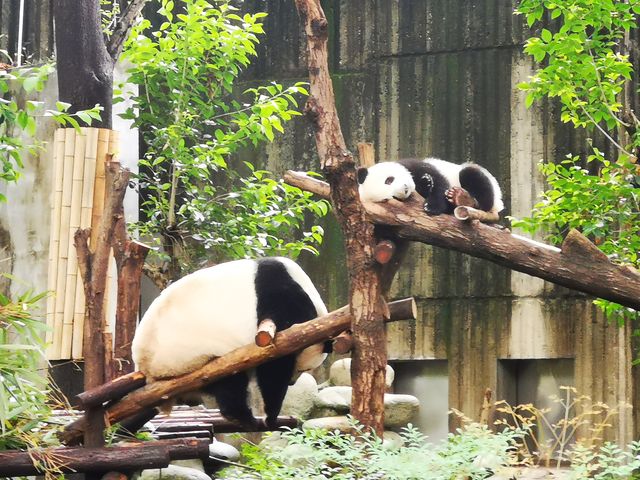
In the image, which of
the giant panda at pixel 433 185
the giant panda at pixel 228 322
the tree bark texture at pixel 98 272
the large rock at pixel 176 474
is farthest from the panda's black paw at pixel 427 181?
the large rock at pixel 176 474

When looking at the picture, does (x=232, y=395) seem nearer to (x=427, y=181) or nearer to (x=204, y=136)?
(x=427, y=181)

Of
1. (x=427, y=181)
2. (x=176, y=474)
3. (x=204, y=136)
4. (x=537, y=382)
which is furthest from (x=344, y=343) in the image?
(x=537, y=382)

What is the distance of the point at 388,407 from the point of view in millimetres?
8492

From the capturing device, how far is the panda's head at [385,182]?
5.64 m

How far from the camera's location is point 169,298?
5371 mm

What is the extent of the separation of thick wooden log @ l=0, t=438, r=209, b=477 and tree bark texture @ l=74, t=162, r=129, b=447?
1.07 m

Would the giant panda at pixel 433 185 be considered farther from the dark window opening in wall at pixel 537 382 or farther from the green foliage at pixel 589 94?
the dark window opening in wall at pixel 537 382

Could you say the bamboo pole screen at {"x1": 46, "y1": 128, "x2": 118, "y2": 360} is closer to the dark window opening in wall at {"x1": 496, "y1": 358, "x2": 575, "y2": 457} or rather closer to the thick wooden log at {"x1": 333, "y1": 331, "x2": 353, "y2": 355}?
the thick wooden log at {"x1": 333, "y1": 331, "x2": 353, "y2": 355}

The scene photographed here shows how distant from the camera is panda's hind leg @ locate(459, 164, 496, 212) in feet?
20.4

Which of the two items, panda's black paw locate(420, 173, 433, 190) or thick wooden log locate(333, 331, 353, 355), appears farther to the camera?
panda's black paw locate(420, 173, 433, 190)

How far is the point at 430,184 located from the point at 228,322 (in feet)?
4.68

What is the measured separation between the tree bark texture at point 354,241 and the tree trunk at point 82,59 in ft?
7.65

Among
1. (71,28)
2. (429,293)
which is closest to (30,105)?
(71,28)

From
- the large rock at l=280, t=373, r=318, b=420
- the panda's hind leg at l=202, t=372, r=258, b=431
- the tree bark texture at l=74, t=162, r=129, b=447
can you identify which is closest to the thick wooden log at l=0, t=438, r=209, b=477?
the panda's hind leg at l=202, t=372, r=258, b=431
